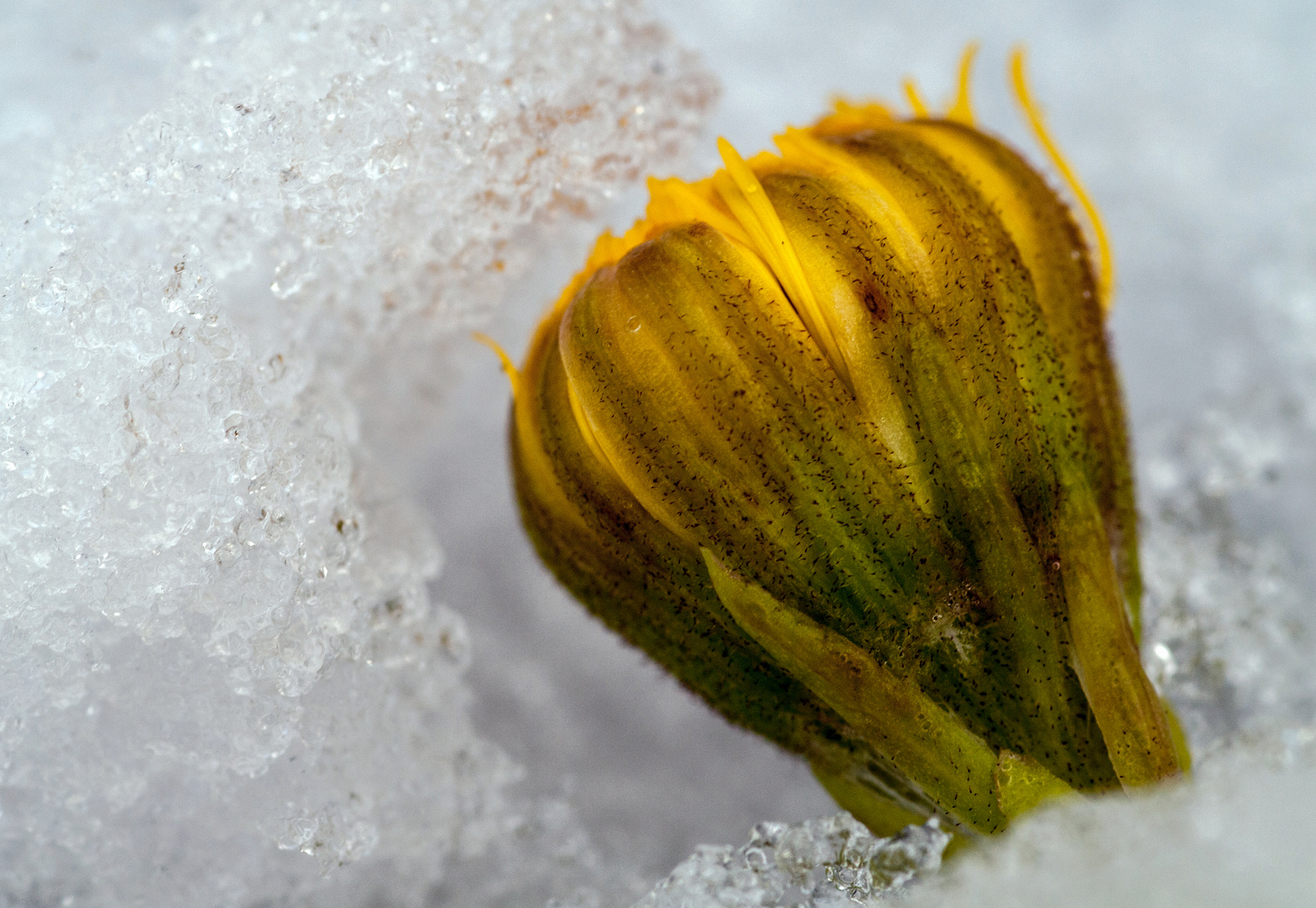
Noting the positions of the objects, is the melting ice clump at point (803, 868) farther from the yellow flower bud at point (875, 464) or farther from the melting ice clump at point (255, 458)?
the melting ice clump at point (255, 458)

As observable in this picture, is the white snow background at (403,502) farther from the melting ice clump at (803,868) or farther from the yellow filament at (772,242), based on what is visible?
the yellow filament at (772,242)

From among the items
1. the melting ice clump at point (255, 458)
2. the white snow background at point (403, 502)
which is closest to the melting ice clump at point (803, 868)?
the white snow background at point (403, 502)

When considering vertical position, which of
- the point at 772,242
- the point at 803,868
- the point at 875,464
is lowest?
the point at 803,868

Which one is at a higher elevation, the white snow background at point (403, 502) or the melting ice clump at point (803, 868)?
the white snow background at point (403, 502)

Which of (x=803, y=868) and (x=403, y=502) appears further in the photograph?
(x=403, y=502)

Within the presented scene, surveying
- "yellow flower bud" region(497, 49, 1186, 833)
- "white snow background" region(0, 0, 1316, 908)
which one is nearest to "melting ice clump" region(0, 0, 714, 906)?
"white snow background" region(0, 0, 1316, 908)

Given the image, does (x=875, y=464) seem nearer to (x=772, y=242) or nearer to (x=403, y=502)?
(x=772, y=242)

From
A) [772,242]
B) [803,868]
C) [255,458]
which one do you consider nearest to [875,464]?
[772,242]
